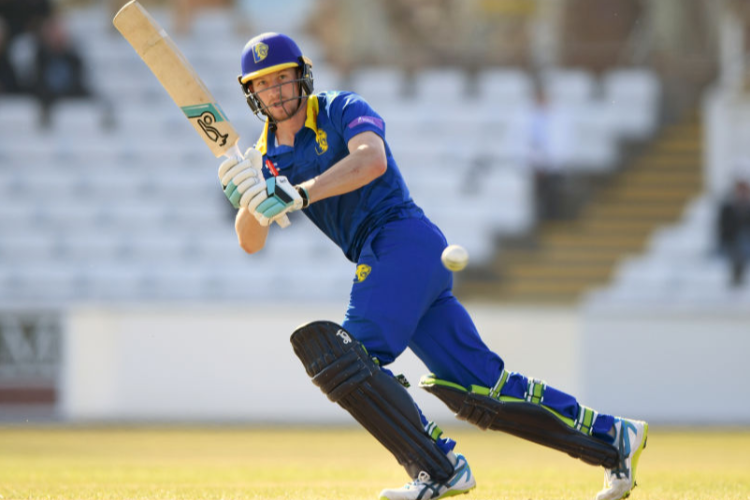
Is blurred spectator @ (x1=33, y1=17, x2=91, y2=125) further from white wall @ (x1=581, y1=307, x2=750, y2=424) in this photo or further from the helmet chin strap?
the helmet chin strap

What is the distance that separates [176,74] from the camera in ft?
15.2

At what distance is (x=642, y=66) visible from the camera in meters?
13.3

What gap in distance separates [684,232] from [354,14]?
452 cm

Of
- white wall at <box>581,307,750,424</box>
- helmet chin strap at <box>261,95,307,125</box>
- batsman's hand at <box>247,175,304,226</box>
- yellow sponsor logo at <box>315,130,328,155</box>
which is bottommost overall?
white wall at <box>581,307,750,424</box>

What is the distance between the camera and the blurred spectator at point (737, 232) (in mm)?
11195

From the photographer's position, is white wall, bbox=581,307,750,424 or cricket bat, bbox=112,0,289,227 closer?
cricket bat, bbox=112,0,289,227

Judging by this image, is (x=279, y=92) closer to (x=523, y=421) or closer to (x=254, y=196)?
(x=254, y=196)

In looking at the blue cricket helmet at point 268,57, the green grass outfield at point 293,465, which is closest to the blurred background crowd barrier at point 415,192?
the green grass outfield at point 293,465

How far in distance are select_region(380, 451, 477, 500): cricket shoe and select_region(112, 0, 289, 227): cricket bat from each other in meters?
1.32

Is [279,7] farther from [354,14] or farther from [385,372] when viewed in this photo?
[385,372]

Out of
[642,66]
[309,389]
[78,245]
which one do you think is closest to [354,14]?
[642,66]

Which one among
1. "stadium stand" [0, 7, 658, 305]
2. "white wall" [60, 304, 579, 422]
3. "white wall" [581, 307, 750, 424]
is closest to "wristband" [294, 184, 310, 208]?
"white wall" [60, 304, 579, 422]

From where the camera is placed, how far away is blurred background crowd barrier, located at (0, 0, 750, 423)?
34.8 feet

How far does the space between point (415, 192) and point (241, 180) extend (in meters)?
7.95
